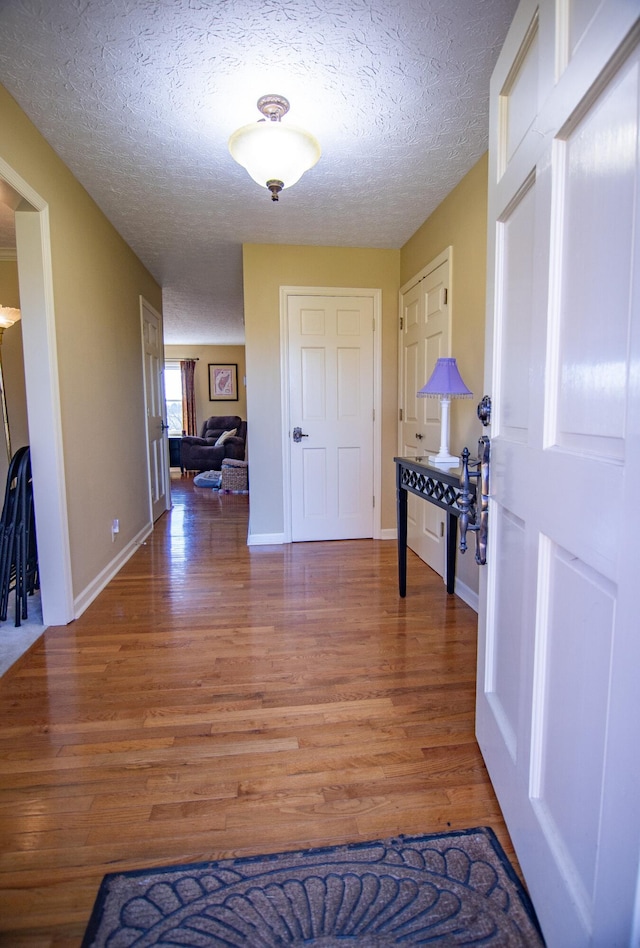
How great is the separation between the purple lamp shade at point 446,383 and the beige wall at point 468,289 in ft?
0.54

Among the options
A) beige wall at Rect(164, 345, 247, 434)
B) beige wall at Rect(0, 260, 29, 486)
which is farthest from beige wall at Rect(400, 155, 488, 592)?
beige wall at Rect(164, 345, 247, 434)

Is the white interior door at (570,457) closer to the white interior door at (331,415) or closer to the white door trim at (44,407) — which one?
the white door trim at (44,407)

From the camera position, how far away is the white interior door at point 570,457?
2.04 ft

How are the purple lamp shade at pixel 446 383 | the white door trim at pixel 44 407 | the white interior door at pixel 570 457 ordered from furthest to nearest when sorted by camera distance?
the purple lamp shade at pixel 446 383
the white door trim at pixel 44 407
the white interior door at pixel 570 457

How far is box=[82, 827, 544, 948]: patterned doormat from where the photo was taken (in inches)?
36.4

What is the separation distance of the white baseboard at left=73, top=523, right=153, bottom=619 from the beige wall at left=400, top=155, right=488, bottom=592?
7.14 feet

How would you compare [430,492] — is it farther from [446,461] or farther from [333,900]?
[333,900]

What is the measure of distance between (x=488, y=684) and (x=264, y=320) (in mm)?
3087

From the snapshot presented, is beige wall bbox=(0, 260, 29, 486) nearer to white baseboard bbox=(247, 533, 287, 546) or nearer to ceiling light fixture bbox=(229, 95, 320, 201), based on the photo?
white baseboard bbox=(247, 533, 287, 546)

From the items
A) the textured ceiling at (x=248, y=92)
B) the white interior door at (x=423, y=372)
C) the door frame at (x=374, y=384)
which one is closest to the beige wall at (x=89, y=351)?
the textured ceiling at (x=248, y=92)

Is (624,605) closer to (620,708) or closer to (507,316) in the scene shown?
(620,708)

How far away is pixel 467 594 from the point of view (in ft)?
8.50

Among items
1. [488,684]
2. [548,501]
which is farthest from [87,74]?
[488,684]

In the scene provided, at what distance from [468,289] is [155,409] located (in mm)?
3336
